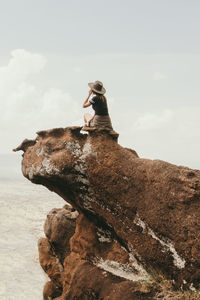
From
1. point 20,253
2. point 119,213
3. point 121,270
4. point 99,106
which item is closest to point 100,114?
point 99,106

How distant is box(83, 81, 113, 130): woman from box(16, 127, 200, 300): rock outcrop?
1.57 feet

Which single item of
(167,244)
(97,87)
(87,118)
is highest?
(97,87)

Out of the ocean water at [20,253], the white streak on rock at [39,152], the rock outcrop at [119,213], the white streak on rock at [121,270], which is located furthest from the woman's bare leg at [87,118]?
the ocean water at [20,253]

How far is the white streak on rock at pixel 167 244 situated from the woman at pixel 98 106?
417cm

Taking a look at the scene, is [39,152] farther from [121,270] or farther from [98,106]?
[121,270]

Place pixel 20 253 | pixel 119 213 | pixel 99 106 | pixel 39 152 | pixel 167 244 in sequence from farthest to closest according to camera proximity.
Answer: pixel 20 253
pixel 39 152
pixel 99 106
pixel 119 213
pixel 167 244

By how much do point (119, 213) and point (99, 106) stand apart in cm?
455

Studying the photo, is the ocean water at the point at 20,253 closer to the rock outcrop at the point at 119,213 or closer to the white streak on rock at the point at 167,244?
the rock outcrop at the point at 119,213

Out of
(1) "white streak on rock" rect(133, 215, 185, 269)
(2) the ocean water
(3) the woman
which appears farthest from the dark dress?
(2) the ocean water

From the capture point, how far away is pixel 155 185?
12.1 meters

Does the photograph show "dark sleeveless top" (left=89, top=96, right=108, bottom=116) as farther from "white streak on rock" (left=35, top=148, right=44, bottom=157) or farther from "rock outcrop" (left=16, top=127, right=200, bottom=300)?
"white streak on rock" (left=35, top=148, right=44, bottom=157)

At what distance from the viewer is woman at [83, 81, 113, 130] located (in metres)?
13.5

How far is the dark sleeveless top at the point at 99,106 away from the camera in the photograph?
44.7ft

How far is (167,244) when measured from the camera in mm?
11547
